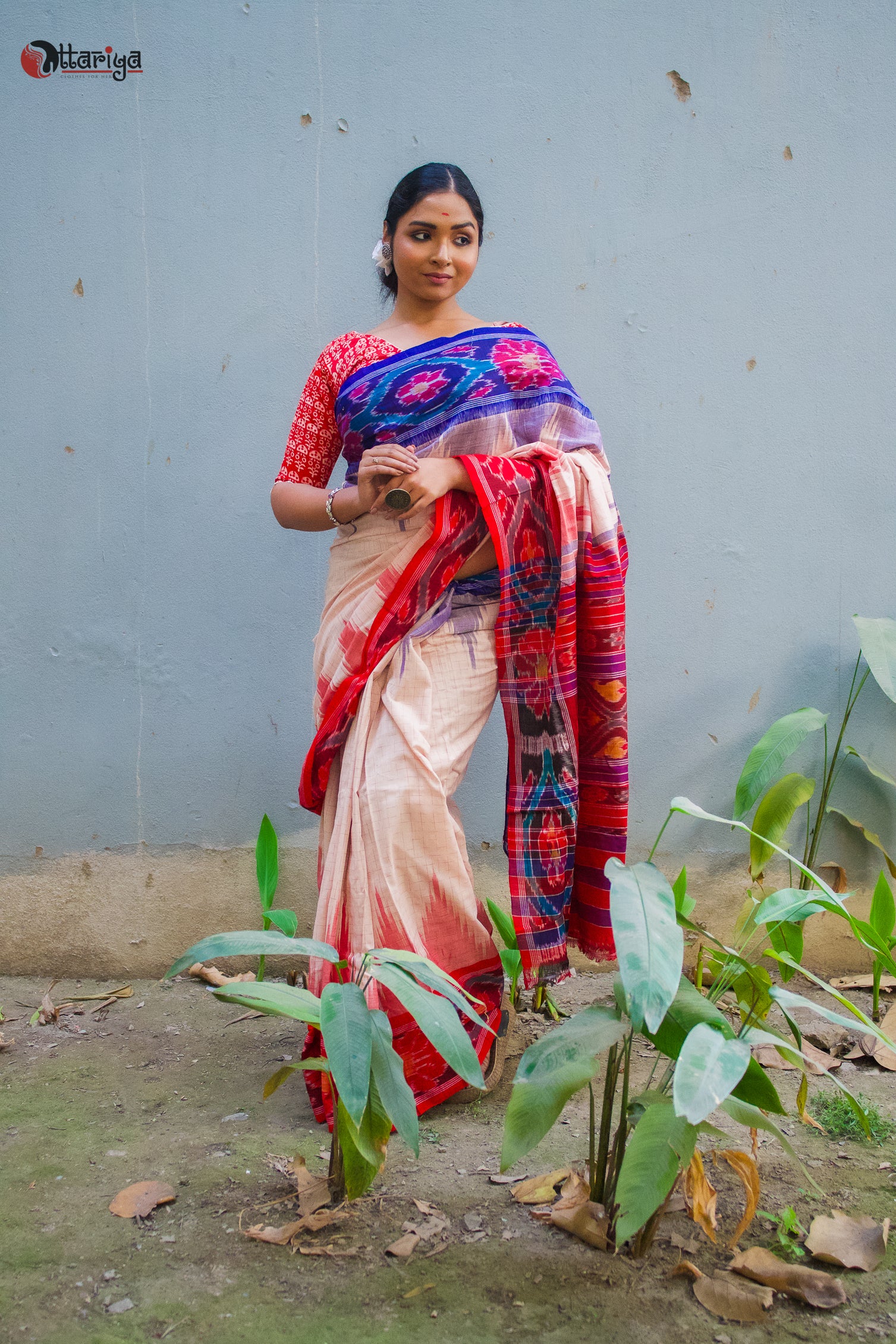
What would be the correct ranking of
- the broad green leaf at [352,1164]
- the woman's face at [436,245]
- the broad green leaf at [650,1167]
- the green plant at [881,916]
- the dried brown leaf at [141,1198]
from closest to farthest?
the broad green leaf at [650,1167]
the broad green leaf at [352,1164]
the dried brown leaf at [141,1198]
the woman's face at [436,245]
the green plant at [881,916]

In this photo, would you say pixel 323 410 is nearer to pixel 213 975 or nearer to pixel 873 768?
pixel 213 975

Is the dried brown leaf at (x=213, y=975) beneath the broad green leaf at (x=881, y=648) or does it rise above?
beneath

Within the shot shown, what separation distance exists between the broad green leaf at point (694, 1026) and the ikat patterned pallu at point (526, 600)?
63 cm

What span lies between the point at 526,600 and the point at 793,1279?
46.4 inches

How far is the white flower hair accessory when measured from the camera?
2097 millimetres

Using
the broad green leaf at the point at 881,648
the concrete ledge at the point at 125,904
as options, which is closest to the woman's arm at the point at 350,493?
the concrete ledge at the point at 125,904

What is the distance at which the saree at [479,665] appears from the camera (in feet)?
6.15

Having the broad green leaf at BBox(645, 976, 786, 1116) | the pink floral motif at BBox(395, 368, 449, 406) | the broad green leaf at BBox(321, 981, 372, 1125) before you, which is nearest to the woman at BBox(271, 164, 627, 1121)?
the pink floral motif at BBox(395, 368, 449, 406)

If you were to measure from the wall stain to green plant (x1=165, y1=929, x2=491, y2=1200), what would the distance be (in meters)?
2.20

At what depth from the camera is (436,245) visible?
2018 mm

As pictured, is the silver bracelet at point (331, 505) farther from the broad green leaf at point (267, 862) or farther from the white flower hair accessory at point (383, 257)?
the broad green leaf at point (267, 862)

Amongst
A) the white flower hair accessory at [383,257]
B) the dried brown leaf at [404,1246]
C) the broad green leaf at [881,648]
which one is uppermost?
the white flower hair accessory at [383,257]

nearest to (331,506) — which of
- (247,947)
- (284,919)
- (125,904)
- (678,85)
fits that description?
(284,919)

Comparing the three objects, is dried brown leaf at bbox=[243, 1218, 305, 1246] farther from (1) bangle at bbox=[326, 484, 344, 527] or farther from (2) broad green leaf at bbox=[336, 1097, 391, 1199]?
(1) bangle at bbox=[326, 484, 344, 527]
